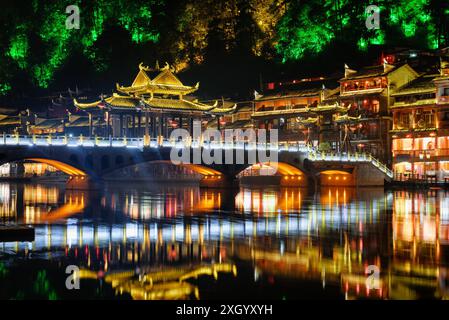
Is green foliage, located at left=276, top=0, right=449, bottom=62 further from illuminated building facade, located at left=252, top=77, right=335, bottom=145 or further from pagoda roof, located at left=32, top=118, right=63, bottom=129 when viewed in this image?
pagoda roof, located at left=32, top=118, right=63, bottom=129

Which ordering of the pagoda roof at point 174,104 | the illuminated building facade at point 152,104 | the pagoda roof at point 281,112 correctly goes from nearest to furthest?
the illuminated building facade at point 152,104 → the pagoda roof at point 174,104 → the pagoda roof at point 281,112

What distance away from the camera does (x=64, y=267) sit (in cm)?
2698

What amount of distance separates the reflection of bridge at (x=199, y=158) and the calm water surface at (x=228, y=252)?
39.7ft

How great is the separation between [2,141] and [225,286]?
43291 millimetres

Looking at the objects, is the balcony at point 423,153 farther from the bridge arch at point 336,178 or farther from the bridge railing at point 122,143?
the bridge railing at point 122,143

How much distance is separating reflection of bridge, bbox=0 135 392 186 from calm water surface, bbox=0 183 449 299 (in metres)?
12.1

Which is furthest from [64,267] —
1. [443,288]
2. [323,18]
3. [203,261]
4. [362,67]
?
[323,18]

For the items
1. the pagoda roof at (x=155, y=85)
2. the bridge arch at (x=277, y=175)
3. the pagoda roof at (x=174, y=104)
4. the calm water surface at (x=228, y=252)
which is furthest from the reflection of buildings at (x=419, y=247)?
the pagoda roof at (x=155, y=85)

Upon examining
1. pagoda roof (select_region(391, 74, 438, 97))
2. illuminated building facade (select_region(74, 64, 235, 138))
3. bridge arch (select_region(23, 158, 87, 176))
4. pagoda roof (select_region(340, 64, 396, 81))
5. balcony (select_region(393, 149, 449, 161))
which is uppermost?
pagoda roof (select_region(340, 64, 396, 81))

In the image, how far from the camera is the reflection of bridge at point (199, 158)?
2574 inches

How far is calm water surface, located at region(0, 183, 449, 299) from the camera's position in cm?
2325

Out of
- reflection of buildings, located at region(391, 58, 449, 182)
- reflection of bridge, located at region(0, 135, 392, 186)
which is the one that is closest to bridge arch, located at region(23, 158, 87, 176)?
reflection of bridge, located at region(0, 135, 392, 186)

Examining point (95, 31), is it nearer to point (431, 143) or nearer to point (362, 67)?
point (362, 67)

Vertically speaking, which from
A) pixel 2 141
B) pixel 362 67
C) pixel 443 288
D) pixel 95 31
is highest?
pixel 95 31
